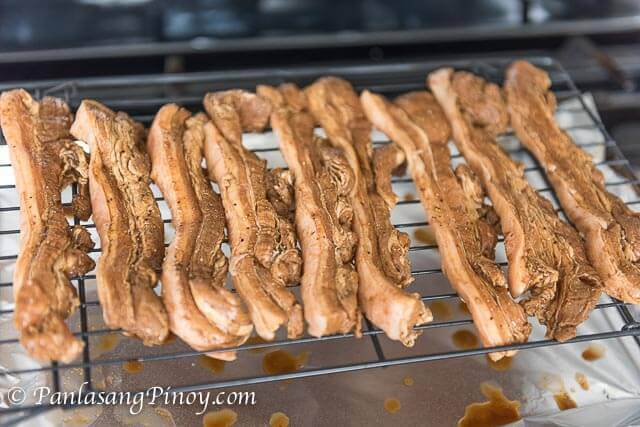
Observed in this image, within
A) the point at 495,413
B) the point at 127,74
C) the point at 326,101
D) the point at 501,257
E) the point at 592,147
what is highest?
the point at 127,74

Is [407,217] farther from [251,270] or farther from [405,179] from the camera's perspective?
[251,270]

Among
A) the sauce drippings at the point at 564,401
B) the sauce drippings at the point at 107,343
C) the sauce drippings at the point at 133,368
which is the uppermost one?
the sauce drippings at the point at 107,343

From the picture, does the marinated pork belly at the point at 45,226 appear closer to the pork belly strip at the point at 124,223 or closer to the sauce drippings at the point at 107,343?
the pork belly strip at the point at 124,223

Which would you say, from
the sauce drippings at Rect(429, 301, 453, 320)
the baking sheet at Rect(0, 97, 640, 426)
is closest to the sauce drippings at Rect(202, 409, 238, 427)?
the baking sheet at Rect(0, 97, 640, 426)

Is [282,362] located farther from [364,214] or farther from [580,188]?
[580,188]

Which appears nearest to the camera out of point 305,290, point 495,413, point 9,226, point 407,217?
point 305,290

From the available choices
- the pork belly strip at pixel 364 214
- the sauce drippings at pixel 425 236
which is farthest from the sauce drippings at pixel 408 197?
the pork belly strip at pixel 364 214

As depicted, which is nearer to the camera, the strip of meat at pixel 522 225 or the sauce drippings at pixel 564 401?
the strip of meat at pixel 522 225

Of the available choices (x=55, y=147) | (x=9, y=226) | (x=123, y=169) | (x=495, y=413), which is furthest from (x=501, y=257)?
(x=9, y=226)
